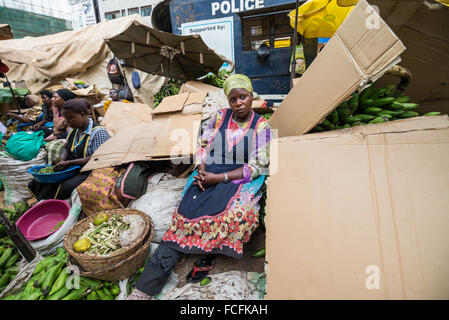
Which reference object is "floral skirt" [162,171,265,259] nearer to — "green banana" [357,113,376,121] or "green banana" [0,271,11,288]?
"green banana" [357,113,376,121]

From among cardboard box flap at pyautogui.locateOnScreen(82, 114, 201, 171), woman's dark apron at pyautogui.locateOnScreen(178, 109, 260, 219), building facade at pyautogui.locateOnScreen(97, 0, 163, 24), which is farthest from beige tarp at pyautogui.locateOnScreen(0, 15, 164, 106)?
building facade at pyautogui.locateOnScreen(97, 0, 163, 24)

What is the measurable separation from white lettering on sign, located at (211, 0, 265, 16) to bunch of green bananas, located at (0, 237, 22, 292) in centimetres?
638

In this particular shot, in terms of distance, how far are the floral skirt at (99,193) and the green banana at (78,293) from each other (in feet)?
2.66

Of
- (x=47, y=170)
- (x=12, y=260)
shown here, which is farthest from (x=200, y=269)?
(x=47, y=170)

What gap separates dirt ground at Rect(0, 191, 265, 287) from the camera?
1.81m

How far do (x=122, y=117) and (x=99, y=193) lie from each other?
80.8 inches

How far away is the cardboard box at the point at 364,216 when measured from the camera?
2.87 feet

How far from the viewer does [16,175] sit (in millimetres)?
3002

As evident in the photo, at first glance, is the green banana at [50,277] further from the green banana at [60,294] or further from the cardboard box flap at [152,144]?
the cardboard box flap at [152,144]

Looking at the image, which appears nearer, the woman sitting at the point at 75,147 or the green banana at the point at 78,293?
the green banana at the point at 78,293

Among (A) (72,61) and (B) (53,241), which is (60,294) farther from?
(A) (72,61)

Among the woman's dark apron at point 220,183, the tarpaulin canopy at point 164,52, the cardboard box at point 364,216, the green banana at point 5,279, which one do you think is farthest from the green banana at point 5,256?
the tarpaulin canopy at point 164,52

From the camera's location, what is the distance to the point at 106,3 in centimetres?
1627

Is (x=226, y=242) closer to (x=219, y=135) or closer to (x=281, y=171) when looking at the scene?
(x=281, y=171)
